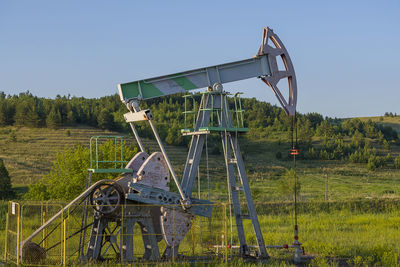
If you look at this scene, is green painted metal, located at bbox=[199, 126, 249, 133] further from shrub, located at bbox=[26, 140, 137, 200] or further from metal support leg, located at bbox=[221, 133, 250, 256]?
shrub, located at bbox=[26, 140, 137, 200]

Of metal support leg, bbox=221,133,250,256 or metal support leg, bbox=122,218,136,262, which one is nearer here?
metal support leg, bbox=122,218,136,262

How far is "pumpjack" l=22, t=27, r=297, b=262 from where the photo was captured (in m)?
12.6

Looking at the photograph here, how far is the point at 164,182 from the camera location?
13125 mm

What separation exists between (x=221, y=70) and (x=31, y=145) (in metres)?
54.4

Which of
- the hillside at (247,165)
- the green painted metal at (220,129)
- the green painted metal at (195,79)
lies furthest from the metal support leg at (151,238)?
the hillside at (247,165)

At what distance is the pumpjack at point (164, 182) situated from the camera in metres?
12.6

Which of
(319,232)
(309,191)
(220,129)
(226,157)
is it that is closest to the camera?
(220,129)

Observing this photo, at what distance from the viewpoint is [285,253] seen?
1581 cm

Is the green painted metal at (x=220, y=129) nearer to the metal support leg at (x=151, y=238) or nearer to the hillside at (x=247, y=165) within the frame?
the metal support leg at (x=151, y=238)

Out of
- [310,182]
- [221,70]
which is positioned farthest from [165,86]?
[310,182]

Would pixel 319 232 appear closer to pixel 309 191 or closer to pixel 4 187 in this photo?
pixel 4 187

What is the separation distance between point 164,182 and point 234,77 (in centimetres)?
313

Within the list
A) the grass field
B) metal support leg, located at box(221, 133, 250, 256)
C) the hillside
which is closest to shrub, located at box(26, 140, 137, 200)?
the grass field

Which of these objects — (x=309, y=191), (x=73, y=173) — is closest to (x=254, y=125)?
(x=309, y=191)
